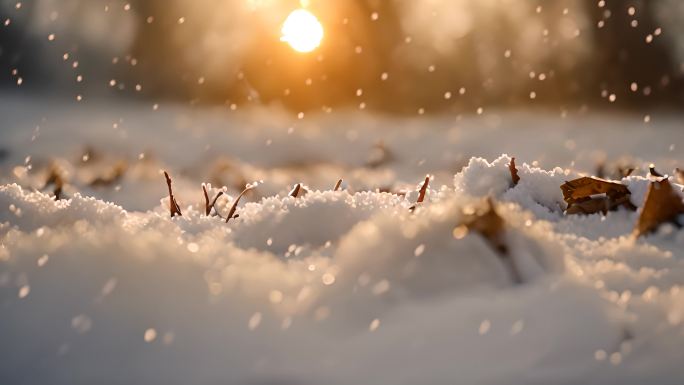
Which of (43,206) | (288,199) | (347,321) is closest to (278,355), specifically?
(347,321)

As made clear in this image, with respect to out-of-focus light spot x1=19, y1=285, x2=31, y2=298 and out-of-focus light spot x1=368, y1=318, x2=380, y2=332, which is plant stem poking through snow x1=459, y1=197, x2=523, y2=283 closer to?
out-of-focus light spot x1=368, y1=318, x2=380, y2=332

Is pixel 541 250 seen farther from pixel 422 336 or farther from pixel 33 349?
pixel 33 349

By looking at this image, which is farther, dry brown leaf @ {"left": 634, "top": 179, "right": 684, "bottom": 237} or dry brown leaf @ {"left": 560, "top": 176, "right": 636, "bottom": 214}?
dry brown leaf @ {"left": 560, "top": 176, "right": 636, "bottom": 214}

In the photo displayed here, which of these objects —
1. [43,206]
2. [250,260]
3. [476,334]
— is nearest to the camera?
[476,334]

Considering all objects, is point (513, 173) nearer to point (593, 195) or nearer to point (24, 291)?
point (593, 195)

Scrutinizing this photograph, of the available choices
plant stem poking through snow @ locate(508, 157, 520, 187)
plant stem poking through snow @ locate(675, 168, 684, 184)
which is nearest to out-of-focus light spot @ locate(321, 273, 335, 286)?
plant stem poking through snow @ locate(508, 157, 520, 187)

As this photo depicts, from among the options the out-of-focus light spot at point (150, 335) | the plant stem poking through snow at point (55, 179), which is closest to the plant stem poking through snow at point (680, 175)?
the out-of-focus light spot at point (150, 335)
